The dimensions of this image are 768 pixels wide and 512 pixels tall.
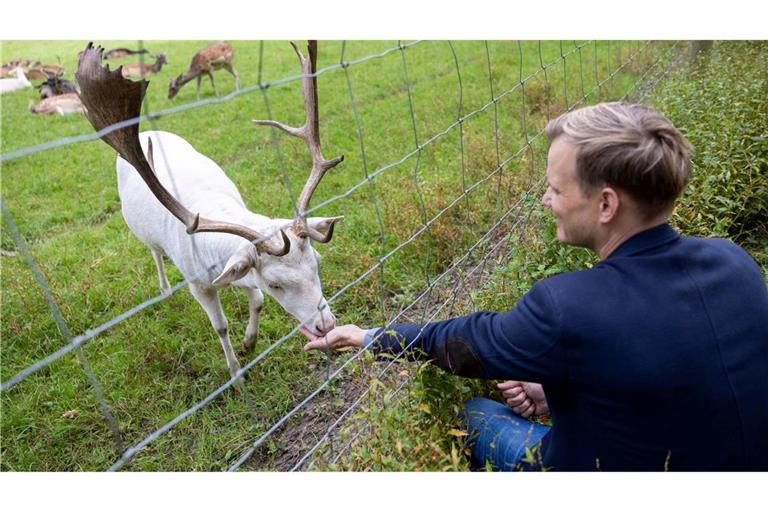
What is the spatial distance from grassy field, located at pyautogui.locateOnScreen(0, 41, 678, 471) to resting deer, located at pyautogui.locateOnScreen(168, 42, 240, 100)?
3.53 meters

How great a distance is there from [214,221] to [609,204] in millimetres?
1930

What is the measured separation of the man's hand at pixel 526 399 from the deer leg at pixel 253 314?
1.98 metres

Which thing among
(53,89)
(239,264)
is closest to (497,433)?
(239,264)

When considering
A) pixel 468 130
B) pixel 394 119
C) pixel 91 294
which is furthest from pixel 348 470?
pixel 394 119

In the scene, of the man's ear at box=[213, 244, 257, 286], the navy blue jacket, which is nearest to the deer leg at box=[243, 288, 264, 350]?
the man's ear at box=[213, 244, 257, 286]

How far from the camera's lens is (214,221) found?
304 cm

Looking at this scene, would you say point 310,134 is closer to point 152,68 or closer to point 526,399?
point 526,399

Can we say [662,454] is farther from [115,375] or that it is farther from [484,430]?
[115,375]

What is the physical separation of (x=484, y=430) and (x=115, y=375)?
2.74 m

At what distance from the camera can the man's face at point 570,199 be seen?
77.2 inches

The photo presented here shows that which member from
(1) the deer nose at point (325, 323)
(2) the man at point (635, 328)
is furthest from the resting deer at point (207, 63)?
(2) the man at point (635, 328)

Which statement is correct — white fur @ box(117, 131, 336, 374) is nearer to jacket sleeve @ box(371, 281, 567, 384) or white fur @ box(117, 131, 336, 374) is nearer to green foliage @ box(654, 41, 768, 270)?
jacket sleeve @ box(371, 281, 567, 384)

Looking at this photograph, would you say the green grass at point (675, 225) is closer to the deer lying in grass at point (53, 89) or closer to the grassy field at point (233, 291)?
the grassy field at point (233, 291)

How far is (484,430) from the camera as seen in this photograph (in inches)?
96.6
